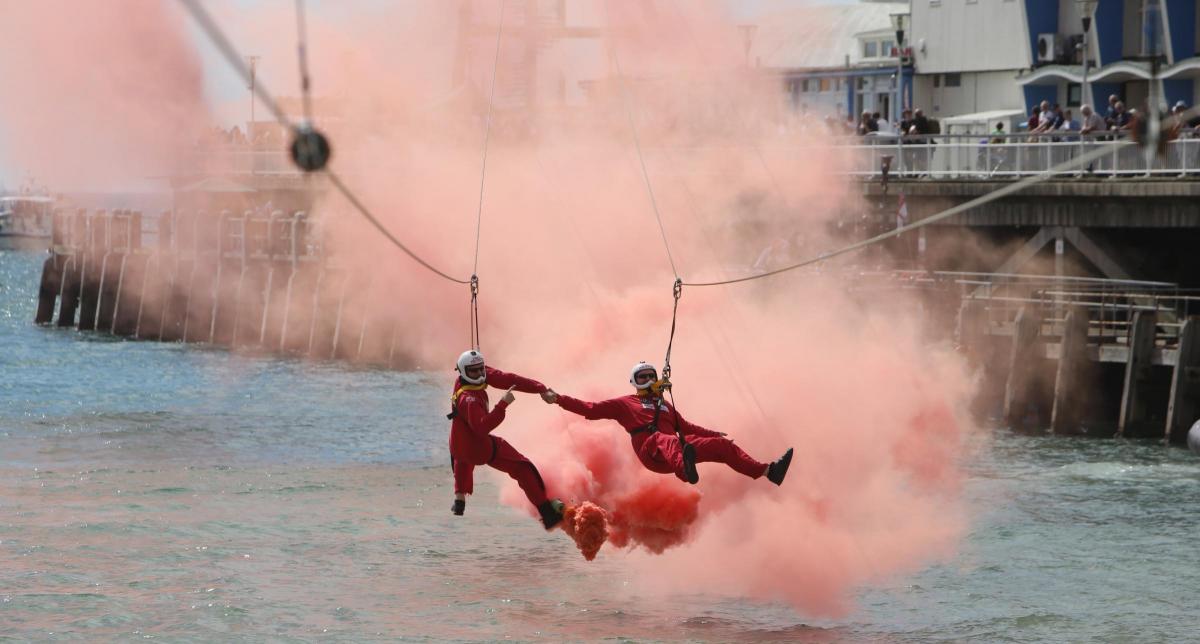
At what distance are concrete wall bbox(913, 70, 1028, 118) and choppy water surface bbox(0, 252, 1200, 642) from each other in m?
24.9

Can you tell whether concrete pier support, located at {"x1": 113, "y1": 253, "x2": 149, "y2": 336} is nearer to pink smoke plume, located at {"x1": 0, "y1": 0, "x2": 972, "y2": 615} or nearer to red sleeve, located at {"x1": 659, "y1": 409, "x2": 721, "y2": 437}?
pink smoke plume, located at {"x1": 0, "y1": 0, "x2": 972, "y2": 615}

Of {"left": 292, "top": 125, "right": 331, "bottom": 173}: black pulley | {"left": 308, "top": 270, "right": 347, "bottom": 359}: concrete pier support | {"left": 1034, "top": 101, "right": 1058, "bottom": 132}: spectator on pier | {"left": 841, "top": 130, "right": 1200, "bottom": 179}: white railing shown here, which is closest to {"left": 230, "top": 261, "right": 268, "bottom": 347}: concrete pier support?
{"left": 308, "top": 270, "right": 347, "bottom": 359}: concrete pier support

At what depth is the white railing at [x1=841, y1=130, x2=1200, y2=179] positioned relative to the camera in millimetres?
41312

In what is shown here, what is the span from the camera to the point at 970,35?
207 ft

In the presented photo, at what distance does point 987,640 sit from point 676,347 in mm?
6580

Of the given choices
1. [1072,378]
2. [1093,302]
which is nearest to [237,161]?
[1093,302]

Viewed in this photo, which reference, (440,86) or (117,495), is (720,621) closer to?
(117,495)

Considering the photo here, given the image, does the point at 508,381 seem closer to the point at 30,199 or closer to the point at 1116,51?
the point at 1116,51

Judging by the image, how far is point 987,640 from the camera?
80.2 feet

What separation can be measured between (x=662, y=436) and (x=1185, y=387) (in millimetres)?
19443

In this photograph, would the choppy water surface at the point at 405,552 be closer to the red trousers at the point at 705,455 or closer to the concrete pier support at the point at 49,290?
the red trousers at the point at 705,455

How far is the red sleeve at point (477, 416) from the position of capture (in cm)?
2175

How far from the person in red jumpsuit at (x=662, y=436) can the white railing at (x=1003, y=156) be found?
19904 mm

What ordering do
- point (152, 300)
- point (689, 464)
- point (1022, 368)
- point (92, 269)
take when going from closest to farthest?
point (689, 464)
point (1022, 368)
point (152, 300)
point (92, 269)
